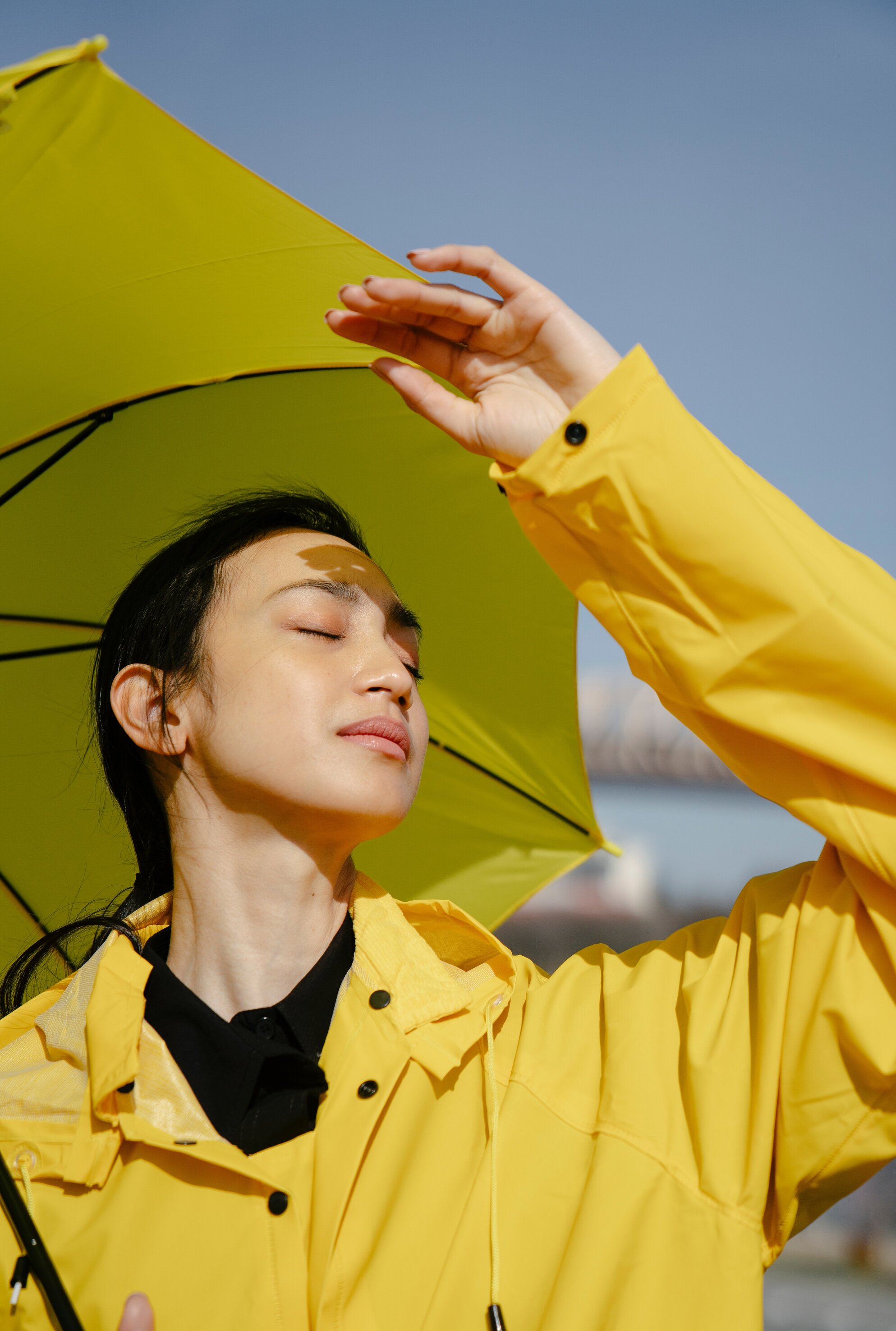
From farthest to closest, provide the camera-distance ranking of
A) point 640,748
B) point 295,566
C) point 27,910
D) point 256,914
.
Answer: point 640,748 → point 27,910 → point 295,566 → point 256,914

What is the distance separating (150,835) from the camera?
2578mm

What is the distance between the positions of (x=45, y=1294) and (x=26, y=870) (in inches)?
56.9

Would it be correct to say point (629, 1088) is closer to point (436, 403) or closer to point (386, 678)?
point (386, 678)

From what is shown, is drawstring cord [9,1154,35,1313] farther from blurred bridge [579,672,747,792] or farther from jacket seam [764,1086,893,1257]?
blurred bridge [579,672,747,792]

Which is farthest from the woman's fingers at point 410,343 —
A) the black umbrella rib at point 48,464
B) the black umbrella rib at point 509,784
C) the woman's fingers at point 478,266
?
the black umbrella rib at point 509,784

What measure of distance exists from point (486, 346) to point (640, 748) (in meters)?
16.0

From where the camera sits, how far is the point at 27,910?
2904 millimetres

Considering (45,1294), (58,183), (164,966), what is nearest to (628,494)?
(58,183)

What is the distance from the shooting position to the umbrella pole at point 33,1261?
1.56m

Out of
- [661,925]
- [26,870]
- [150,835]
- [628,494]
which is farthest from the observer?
[661,925]

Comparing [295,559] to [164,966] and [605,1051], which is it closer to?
[164,966]

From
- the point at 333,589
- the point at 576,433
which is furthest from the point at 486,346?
the point at 333,589

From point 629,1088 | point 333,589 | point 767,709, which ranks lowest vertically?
point 629,1088

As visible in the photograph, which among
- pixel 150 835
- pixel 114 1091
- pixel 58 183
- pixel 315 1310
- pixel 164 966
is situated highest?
pixel 58 183
